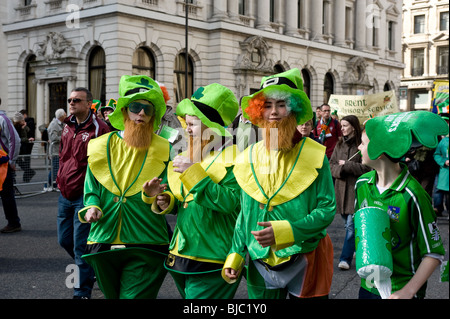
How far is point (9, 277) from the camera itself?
5.55 metres

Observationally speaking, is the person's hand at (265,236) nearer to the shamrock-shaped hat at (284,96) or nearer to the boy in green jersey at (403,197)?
the boy in green jersey at (403,197)

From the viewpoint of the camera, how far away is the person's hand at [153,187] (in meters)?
3.24

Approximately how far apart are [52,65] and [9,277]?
72.1 ft

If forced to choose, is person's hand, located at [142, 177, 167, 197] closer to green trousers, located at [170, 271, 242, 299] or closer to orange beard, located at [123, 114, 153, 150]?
orange beard, located at [123, 114, 153, 150]

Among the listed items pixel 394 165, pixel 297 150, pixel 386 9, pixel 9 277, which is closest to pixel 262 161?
pixel 297 150

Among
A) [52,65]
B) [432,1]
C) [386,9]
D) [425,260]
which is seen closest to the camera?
[425,260]

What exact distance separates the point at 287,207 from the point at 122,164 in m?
1.23

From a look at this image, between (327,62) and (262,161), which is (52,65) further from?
(262,161)

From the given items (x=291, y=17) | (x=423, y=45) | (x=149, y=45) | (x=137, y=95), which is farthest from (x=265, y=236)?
(x=423, y=45)

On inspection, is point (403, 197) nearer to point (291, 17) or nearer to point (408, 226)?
point (408, 226)

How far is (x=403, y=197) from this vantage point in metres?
2.46

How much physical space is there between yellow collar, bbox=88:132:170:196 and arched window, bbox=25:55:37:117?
25.9 m

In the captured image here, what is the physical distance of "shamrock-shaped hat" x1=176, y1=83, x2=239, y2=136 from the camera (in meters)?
3.13

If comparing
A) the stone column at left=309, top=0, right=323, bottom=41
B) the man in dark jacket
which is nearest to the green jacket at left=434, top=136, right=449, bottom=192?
the man in dark jacket
